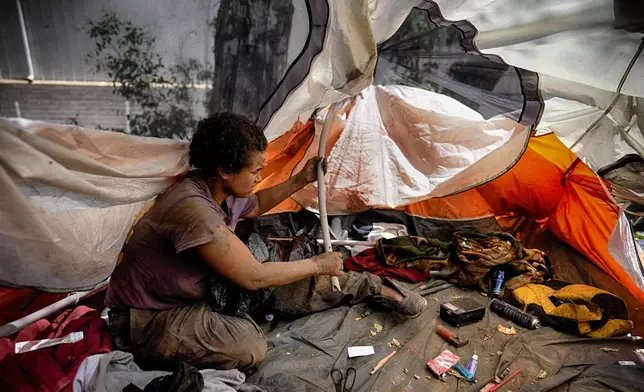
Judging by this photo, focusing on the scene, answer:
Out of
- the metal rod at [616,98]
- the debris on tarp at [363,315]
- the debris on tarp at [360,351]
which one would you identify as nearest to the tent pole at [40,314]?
the debris on tarp at [360,351]

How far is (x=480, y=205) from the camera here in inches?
→ 106

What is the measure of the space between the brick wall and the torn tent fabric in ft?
→ 6.37

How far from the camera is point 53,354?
131 cm

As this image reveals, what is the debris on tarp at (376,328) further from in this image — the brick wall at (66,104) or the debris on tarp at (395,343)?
the brick wall at (66,104)

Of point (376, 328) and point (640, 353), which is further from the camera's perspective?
point (376, 328)

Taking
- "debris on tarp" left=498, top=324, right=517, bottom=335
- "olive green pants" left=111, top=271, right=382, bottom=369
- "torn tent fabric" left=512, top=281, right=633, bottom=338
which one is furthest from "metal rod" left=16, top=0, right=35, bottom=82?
"torn tent fabric" left=512, top=281, right=633, bottom=338

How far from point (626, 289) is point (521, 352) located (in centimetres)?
76

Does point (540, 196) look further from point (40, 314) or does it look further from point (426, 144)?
point (40, 314)

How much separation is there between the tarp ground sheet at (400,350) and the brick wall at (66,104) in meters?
1.02

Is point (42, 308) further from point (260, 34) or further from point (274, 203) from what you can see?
point (260, 34)

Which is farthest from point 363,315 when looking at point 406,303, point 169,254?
point 169,254

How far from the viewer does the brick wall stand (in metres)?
0.94

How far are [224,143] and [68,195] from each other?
47 centimetres

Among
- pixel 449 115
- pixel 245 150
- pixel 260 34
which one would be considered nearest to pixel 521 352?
pixel 449 115
